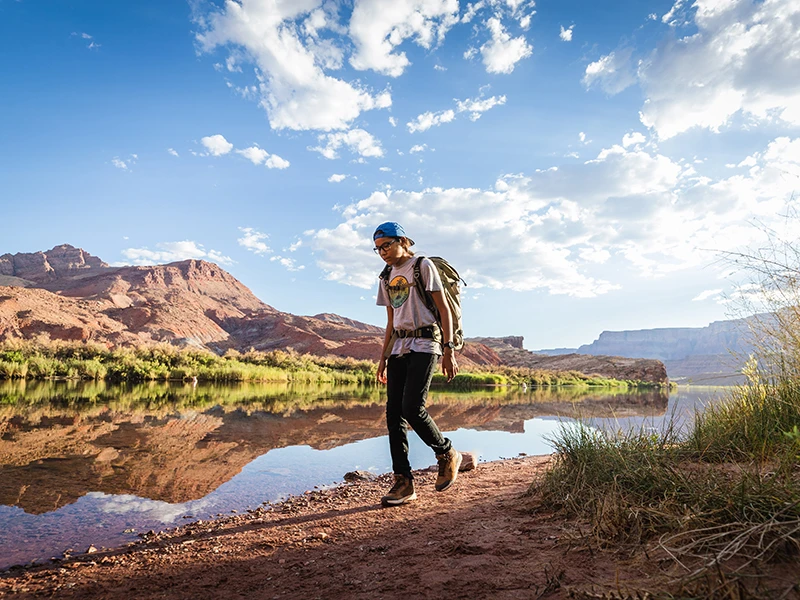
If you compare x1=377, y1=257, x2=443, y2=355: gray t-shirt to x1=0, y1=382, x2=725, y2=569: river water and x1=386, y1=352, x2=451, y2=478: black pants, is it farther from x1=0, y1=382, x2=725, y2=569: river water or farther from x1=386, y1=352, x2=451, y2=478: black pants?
x1=0, y1=382, x2=725, y2=569: river water

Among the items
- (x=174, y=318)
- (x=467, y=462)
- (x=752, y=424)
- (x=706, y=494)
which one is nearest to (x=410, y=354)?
(x=467, y=462)

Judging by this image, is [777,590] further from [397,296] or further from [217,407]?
[217,407]

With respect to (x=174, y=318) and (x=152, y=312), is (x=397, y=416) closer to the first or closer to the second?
(x=152, y=312)

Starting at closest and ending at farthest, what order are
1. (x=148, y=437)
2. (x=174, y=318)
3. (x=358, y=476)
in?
1. (x=358, y=476)
2. (x=148, y=437)
3. (x=174, y=318)

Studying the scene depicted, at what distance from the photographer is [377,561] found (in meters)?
2.33

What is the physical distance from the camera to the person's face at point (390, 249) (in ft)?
13.4

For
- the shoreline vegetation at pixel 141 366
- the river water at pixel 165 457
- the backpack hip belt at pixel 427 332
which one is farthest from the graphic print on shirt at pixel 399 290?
the shoreline vegetation at pixel 141 366

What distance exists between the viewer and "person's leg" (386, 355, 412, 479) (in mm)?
3723

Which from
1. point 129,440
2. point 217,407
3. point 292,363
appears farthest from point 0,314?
point 129,440

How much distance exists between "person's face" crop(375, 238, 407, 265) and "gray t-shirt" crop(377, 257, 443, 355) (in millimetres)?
105

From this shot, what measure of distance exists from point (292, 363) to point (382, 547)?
2735 cm

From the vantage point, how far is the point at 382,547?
100.0 inches

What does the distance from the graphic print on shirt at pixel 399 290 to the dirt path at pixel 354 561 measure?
1729 mm

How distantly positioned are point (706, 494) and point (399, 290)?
8.85 ft
